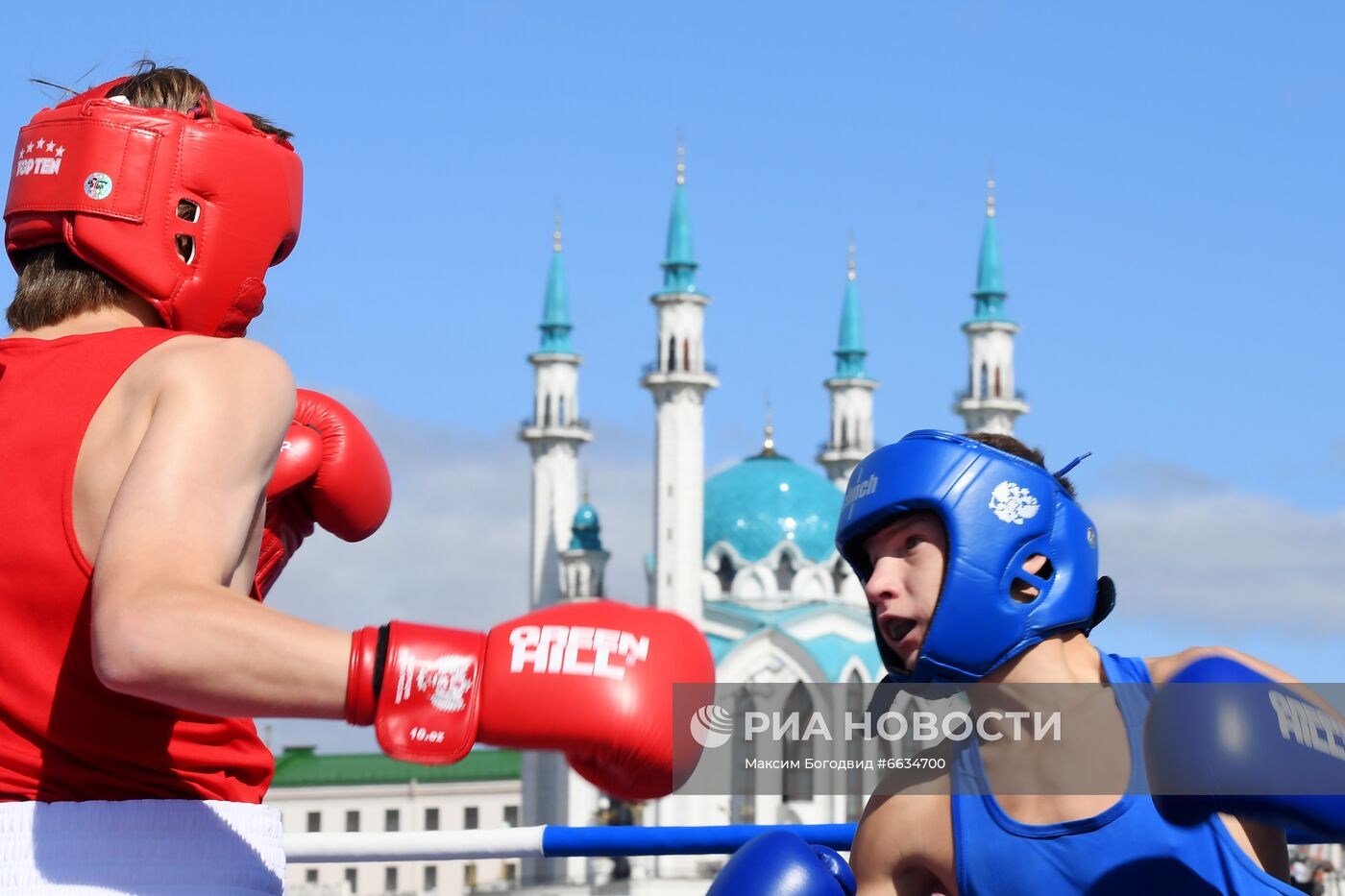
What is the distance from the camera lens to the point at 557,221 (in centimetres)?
4919

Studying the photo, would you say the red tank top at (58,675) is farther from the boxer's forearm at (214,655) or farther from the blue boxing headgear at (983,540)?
the blue boxing headgear at (983,540)

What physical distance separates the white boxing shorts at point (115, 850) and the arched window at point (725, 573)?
45.7 m

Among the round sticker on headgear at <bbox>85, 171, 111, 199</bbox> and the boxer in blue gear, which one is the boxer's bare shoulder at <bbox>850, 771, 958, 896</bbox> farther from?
the round sticker on headgear at <bbox>85, 171, 111, 199</bbox>

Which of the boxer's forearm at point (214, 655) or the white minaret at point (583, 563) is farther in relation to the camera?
the white minaret at point (583, 563)

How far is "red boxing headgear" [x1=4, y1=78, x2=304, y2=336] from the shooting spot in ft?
6.89

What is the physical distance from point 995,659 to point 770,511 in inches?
1767

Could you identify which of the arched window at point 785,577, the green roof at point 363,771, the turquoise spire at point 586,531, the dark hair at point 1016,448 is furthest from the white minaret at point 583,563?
the dark hair at point 1016,448

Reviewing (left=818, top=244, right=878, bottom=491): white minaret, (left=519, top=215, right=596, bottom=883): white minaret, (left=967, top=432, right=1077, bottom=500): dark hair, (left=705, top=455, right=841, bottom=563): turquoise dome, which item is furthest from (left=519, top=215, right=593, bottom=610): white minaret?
(left=967, top=432, right=1077, bottom=500): dark hair

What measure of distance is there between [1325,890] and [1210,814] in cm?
1692

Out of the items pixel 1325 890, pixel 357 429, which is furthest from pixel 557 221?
pixel 357 429

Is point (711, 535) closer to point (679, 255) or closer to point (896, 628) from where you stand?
point (679, 255)

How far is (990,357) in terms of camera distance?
47.0 metres

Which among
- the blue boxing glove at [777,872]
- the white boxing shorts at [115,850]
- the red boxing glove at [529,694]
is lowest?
the white boxing shorts at [115,850]

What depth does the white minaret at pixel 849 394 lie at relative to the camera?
51.4 metres
